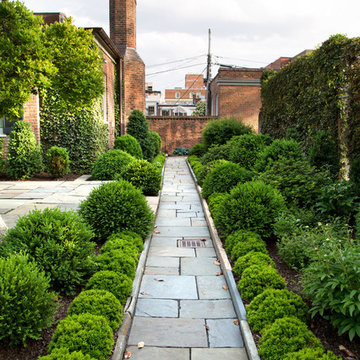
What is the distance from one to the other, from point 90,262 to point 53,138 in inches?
356

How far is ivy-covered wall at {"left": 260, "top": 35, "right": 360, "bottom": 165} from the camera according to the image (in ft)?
20.5

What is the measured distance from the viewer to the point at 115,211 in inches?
196

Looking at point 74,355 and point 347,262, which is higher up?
point 347,262

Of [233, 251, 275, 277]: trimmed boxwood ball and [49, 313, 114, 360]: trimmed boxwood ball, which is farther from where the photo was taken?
[233, 251, 275, 277]: trimmed boxwood ball

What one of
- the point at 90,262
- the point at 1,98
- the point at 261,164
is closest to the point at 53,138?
the point at 261,164

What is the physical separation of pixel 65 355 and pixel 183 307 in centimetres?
156

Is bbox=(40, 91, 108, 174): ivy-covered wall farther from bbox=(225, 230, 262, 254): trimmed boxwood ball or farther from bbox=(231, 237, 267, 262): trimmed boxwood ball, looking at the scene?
bbox=(231, 237, 267, 262): trimmed boxwood ball

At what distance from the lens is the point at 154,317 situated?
11.3 feet

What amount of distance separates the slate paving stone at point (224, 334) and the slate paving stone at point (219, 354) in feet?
0.20

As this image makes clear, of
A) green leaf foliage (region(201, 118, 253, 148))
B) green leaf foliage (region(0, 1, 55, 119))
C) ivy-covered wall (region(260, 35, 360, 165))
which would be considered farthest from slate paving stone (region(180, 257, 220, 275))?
green leaf foliage (region(201, 118, 253, 148))

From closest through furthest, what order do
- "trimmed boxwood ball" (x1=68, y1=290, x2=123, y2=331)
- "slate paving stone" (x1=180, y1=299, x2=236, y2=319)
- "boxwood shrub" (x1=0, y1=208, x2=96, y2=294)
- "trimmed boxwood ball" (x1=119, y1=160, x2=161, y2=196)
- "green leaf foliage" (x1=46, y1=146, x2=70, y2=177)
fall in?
1. "trimmed boxwood ball" (x1=68, y1=290, x2=123, y2=331)
2. "boxwood shrub" (x1=0, y1=208, x2=96, y2=294)
3. "slate paving stone" (x1=180, y1=299, x2=236, y2=319)
4. "trimmed boxwood ball" (x1=119, y1=160, x2=161, y2=196)
5. "green leaf foliage" (x1=46, y1=146, x2=70, y2=177)

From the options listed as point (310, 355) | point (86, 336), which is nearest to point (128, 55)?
point (86, 336)

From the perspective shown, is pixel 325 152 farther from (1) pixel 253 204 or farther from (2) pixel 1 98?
(2) pixel 1 98

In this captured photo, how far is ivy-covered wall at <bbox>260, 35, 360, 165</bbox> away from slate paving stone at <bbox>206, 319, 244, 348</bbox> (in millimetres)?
4026
